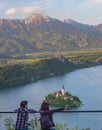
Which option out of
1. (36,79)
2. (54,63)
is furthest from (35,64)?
(36,79)

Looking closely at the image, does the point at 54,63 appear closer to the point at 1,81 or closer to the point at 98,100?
the point at 1,81

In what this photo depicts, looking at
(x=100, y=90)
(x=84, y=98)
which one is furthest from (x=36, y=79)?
(x=84, y=98)

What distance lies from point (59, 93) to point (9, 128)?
43.5 m

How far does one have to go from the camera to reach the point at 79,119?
26172 mm

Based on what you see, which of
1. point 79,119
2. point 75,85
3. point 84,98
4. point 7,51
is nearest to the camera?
point 79,119

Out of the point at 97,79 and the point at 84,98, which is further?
the point at 97,79

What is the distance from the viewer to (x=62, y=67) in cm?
10162

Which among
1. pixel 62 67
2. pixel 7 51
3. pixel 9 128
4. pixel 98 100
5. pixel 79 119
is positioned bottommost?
pixel 9 128

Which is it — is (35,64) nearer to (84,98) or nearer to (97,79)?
(97,79)

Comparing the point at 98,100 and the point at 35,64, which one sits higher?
the point at 35,64

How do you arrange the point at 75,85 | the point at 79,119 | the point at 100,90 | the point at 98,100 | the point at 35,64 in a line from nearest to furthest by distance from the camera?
1. the point at 79,119
2. the point at 98,100
3. the point at 100,90
4. the point at 75,85
5. the point at 35,64

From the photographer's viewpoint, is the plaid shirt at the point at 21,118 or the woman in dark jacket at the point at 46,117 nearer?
the woman in dark jacket at the point at 46,117

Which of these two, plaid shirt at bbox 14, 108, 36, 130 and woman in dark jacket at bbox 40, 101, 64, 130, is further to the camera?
plaid shirt at bbox 14, 108, 36, 130

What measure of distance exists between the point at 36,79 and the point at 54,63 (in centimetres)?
1994
